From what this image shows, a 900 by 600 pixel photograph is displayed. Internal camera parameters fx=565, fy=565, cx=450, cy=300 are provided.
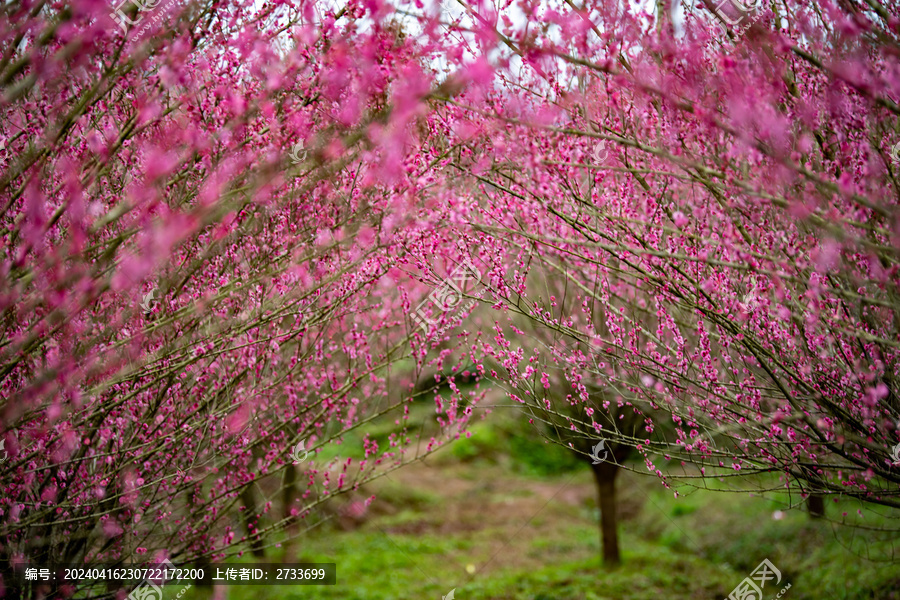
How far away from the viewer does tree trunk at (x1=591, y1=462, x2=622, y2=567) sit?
31.7ft

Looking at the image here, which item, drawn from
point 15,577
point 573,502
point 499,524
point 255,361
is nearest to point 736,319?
point 255,361

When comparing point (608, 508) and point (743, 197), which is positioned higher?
point (743, 197)

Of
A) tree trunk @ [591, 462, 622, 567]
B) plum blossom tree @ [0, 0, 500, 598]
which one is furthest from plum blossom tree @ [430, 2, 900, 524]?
tree trunk @ [591, 462, 622, 567]

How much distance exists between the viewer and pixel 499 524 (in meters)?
13.8

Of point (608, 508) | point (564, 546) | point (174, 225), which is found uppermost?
point (174, 225)

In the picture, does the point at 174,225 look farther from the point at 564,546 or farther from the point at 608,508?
the point at 564,546

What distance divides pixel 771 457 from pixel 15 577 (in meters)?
4.76

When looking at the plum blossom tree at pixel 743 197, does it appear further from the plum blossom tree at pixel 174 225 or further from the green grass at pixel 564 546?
the green grass at pixel 564 546

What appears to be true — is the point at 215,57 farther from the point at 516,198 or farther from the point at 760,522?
the point at 760,522

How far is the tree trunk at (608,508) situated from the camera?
31.7ft

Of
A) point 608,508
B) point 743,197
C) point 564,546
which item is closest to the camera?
point 743,197

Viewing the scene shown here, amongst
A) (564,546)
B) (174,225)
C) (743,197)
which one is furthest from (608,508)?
(174,225)

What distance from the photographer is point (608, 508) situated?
9852 millimetres

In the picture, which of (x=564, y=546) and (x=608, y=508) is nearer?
(x=608, y=508)
